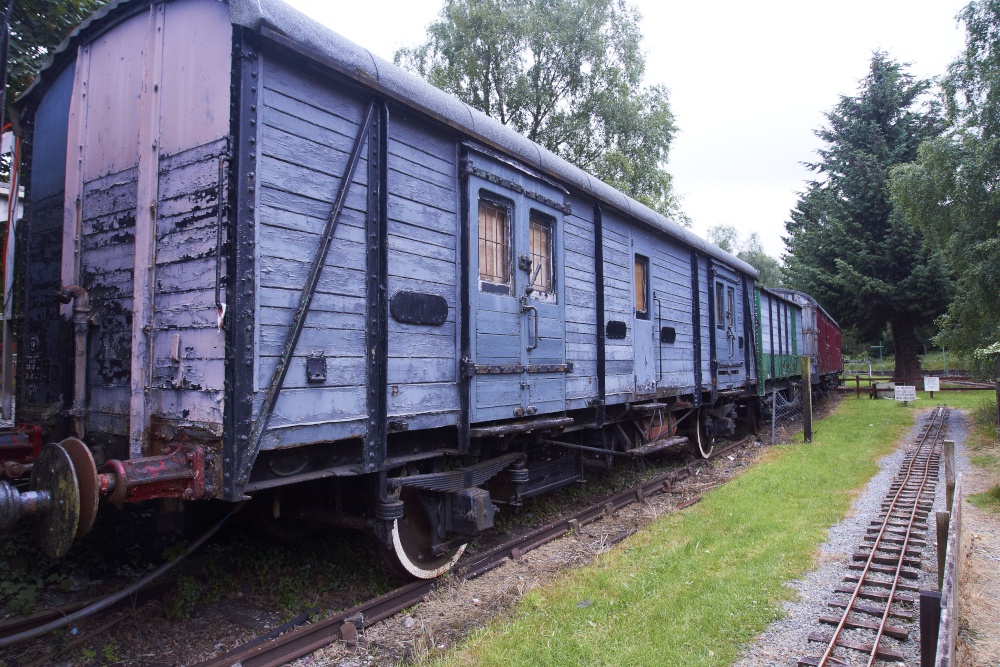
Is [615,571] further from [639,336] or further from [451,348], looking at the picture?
[639,336]

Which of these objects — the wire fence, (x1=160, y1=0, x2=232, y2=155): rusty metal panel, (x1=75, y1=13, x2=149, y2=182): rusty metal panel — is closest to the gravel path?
(x1=160, y1=0, x2=232, y2=155): rusty metal panel

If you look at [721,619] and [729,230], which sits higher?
[729,230]

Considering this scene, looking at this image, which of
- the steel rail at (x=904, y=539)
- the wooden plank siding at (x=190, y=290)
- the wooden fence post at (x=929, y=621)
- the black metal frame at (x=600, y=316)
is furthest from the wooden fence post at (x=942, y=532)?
the wooden plank siding at (x=190, y=290)

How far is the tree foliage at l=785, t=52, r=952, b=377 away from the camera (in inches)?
1045

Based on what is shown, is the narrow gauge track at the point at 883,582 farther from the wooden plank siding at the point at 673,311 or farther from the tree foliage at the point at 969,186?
the tree foliage at the point at 969,186

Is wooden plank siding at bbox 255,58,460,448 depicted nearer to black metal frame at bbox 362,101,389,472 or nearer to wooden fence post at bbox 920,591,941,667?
Answer: black metal frame at bbox 362,101,389,472

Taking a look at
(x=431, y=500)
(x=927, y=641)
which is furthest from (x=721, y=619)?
(x=431, y=500)

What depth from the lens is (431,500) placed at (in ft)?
15.6

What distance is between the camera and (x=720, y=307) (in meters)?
11.4

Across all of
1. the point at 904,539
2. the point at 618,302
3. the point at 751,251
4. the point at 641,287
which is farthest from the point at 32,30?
the point at 751,251

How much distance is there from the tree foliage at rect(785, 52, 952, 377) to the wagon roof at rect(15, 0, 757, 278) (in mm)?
25695

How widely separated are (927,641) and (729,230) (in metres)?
87.1

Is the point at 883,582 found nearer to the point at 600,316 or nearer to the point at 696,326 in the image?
the point at 600,316

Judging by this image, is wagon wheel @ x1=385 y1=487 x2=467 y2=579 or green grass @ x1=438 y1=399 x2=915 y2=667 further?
wagon wheel @ x1=385 y1=487 x2=467 y2=579
